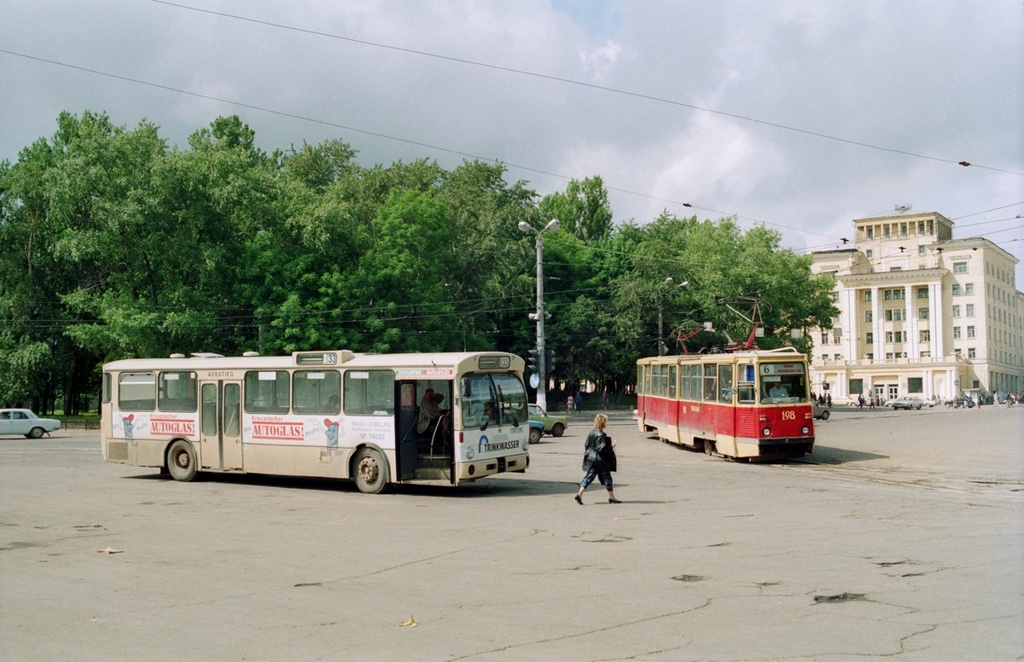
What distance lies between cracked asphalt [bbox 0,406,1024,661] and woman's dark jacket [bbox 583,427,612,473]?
0.68 m

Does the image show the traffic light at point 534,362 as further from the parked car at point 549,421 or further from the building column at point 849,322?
the building column at point 849,322

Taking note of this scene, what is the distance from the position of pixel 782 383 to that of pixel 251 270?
110ft

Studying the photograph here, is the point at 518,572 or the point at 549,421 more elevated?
the point at 549,421

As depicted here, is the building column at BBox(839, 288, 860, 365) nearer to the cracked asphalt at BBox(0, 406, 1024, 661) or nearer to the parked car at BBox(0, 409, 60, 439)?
the parked car at BBox(0, 409, 60, 439)

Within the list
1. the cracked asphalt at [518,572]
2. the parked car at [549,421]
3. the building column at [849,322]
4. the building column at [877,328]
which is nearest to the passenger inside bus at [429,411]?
the cracked asphalt at [518,572]

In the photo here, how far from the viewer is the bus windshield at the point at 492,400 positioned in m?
18.1

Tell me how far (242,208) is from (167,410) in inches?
1250

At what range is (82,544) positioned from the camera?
1255cm

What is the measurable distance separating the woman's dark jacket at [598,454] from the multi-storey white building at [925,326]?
319ft

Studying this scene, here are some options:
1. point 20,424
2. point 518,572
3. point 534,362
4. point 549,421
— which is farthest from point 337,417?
point 20,424

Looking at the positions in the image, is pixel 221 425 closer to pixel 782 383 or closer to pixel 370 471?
pixel 370 471

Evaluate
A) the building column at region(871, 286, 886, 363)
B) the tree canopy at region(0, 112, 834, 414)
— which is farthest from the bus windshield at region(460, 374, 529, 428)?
the building column at region(871, 286, 886, 363)

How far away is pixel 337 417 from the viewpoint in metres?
19.2

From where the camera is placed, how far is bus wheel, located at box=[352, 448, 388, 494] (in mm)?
18719
